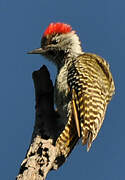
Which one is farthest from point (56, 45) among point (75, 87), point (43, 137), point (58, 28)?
point (43, 137)

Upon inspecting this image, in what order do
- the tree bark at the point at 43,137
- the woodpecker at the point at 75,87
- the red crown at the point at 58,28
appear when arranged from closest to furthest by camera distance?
1. the tree bark at the point at 43,137
2. the woodpecker at the point at 75,87
3. the red crown at the point at 58,28

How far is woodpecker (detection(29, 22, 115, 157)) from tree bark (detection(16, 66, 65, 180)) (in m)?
0.15

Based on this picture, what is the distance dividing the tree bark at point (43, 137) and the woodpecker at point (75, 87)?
148 millimetres

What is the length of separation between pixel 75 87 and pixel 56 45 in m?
1.51

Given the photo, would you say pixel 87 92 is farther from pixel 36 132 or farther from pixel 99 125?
pixel 36 132

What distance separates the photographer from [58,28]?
844cm

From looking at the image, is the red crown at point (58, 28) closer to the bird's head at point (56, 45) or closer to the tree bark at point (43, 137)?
the bird's head at point (56, 45)

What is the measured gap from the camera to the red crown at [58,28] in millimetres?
8289

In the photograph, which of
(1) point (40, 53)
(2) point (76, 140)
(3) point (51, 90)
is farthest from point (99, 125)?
(1) point (40, 53)

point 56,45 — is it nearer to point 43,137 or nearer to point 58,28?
point 58,28

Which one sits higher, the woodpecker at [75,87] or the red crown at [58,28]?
the red crown at [58,28]

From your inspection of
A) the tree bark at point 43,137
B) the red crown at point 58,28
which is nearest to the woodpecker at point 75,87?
the red crown at point 58,28

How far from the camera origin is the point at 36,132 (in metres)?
6.65

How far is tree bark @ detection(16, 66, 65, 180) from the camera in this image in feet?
18.4
